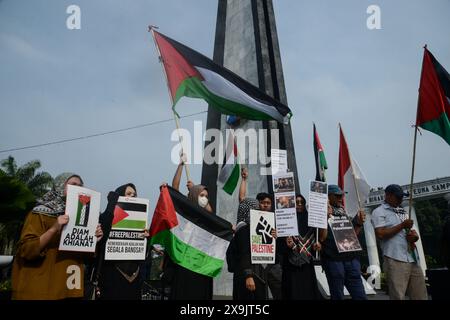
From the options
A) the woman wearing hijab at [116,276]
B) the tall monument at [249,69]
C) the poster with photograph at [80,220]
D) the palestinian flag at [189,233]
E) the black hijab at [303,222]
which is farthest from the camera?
the tall monument at [249,69]

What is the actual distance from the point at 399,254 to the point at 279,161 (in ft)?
13.3

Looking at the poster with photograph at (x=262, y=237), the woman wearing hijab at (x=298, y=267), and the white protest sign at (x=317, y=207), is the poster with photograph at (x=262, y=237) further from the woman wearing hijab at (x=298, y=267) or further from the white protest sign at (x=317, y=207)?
the white protest sign at (x=317, y=207)

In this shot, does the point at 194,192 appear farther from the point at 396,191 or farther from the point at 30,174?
the point at 30,174

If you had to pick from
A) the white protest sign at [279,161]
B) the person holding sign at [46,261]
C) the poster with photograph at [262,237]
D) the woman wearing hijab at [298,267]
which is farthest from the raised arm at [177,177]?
the white protest sign at [279,161]

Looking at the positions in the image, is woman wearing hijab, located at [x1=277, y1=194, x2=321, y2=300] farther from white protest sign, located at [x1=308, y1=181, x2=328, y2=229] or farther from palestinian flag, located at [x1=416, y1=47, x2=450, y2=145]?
palestinian flag, located at [x1=416, y1=47, x2=450, y2=145]

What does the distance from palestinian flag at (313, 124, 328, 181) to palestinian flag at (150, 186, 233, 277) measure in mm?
3131

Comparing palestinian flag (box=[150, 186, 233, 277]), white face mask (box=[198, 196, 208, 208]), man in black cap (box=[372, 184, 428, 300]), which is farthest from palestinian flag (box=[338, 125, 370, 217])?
white face mask (box=[198, 196, 208, 208])

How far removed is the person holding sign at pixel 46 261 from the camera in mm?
2859

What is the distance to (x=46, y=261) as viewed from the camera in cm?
303

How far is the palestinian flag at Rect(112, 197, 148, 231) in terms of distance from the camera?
389 centimetres

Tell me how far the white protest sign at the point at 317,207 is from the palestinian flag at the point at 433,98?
2063 millimetres

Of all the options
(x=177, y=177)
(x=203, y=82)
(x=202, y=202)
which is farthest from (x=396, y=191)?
(x=203, y=82)

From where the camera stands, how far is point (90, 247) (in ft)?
11.0
